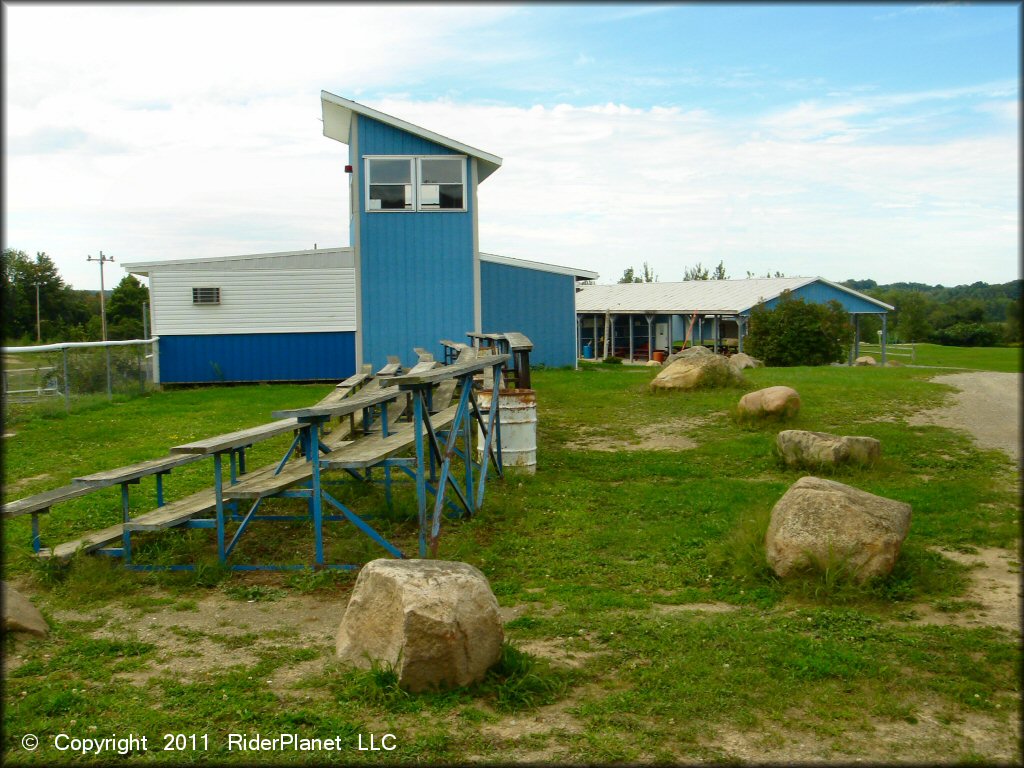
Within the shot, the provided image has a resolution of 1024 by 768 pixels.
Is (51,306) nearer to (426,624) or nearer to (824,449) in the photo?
(824,449)

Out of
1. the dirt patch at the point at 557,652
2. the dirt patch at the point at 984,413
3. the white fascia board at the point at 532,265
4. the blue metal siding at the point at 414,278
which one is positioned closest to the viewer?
the dirt patch at the point at 557,652

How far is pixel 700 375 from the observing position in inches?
645

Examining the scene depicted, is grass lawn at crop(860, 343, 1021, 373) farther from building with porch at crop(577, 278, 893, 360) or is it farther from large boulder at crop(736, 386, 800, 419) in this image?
large boulder at crop(736, 386, 800, 419)

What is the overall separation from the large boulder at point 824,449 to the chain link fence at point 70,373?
11.1 metres

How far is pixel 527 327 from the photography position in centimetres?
2469

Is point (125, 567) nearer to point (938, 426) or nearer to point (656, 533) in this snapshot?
point (656, 533)

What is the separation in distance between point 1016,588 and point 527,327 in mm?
18789

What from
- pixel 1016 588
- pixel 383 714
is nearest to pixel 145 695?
pixel 383 714

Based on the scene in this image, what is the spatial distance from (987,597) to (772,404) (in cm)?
712

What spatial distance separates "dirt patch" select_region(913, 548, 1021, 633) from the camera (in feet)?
18.8

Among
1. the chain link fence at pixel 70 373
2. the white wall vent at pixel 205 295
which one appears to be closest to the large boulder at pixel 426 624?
the chain link fence at pixel 70 373

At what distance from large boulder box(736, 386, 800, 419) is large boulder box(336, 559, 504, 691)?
29.6 ft

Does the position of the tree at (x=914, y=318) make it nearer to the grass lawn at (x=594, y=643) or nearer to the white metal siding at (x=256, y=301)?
the white metal siding at (x=256, y=301)

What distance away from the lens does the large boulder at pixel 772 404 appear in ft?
43.2
